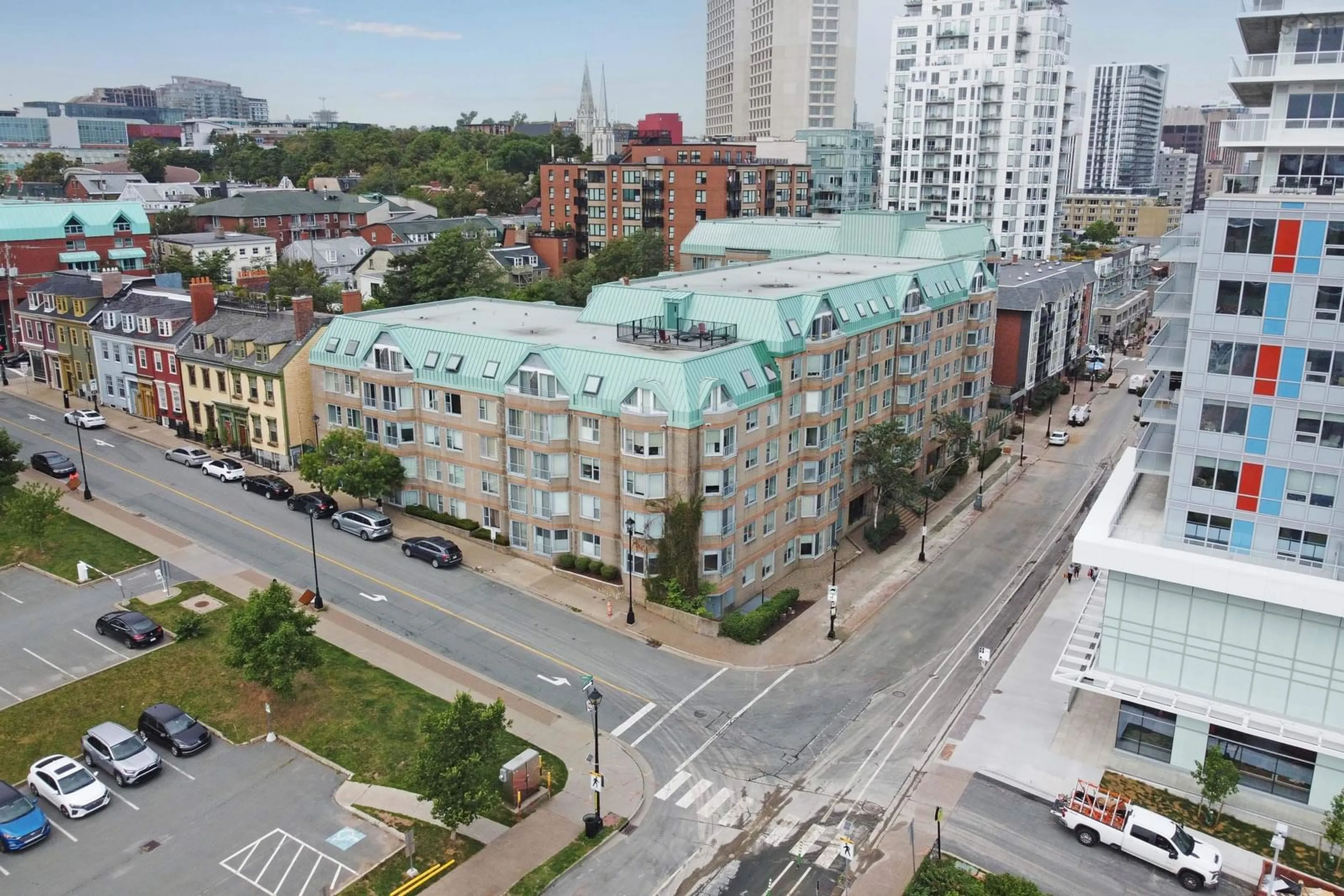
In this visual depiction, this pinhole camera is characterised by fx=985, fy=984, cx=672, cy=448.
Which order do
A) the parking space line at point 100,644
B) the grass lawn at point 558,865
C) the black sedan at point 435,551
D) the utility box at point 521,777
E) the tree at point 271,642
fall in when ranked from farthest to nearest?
1. the black sedan at point 435,551
2. the parking space line at point 100,644
3. the tree at point 271,642
4. the utility box at point 521,777
5. the grass lawn at point 558,865

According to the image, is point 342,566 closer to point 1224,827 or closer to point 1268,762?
point 1224,827

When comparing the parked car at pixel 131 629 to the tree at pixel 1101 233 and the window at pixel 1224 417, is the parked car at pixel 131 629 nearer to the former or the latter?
the window at pixel 1224 417

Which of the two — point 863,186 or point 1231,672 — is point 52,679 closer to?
point 1231,672

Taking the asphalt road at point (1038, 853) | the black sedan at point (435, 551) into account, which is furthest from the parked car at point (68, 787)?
the asphalt road at point (1038, 853)

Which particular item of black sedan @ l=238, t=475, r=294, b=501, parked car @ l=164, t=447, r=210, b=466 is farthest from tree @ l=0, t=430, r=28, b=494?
black sedan @ l=238, t=475, r=294, b=501

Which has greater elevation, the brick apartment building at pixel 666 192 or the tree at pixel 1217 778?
the brick apartment building at pixel 666 192
